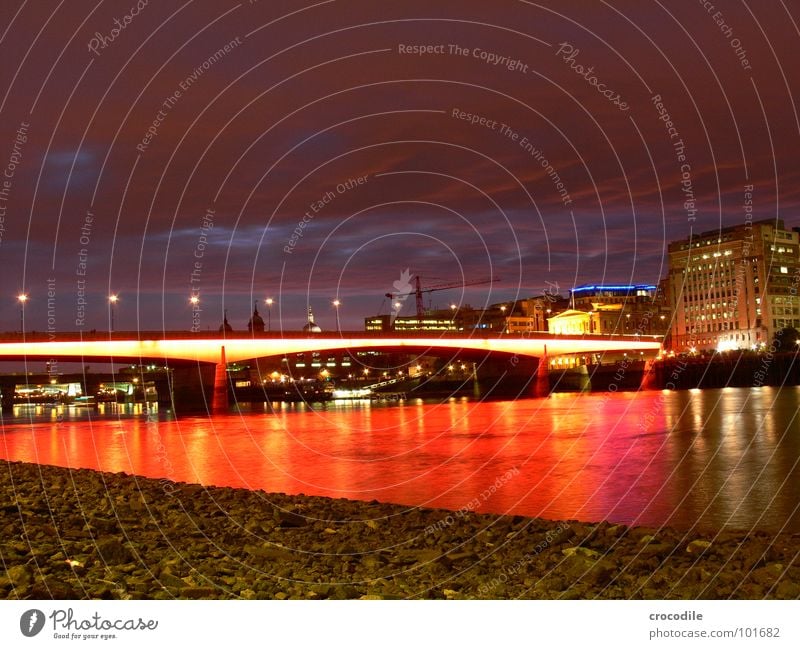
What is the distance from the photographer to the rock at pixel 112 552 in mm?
11109

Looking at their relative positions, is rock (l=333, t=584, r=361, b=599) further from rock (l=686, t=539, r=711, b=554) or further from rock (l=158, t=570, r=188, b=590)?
rock (l=686, t=539, r=711, b=554)

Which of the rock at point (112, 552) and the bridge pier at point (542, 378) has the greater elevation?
the rock at point (112, 552)

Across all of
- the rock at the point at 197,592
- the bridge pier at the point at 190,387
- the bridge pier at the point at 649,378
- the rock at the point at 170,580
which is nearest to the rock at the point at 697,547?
the rock at the point at 197,592

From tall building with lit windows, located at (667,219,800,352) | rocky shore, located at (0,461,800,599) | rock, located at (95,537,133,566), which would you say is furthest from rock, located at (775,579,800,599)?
tall building with lit windows, located at (667,219,800,352)

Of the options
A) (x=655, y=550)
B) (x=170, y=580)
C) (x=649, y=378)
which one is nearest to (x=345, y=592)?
(x=170, y=580)

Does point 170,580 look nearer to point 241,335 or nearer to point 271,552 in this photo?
point 271,552

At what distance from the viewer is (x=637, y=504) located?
2055 cm

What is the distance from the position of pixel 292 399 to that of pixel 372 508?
10671cm

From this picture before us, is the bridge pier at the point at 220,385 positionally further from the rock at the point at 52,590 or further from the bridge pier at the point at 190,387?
the rock at the point at 52,590

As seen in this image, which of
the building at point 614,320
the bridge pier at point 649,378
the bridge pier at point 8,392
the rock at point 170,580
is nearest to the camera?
the rock at point 170,580

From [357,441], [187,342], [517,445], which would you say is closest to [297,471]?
[517,445]

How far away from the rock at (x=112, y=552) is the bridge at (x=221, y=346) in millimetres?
55243

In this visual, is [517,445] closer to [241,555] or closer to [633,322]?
[241,555]

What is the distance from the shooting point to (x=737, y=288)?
147 m
